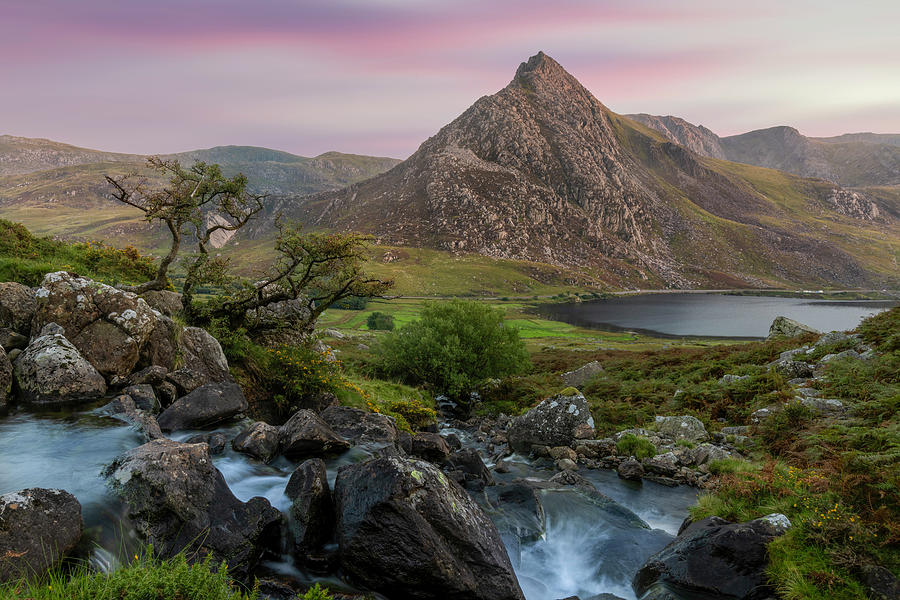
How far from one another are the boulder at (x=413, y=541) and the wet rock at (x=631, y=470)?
39.2ft

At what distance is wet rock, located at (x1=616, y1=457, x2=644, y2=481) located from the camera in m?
20.7

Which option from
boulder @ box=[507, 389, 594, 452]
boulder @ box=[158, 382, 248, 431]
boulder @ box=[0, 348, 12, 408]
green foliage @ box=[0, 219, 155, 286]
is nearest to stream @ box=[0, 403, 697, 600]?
boulder @ box=[158, 382, 248, 431]

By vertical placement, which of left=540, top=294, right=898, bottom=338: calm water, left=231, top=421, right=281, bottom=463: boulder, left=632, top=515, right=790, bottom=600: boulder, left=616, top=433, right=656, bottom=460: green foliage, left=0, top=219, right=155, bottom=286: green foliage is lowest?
left=540, top=294, right=898, bottom=338: calm water

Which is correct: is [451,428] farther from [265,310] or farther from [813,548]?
[813,548]

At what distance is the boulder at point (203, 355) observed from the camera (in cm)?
1972

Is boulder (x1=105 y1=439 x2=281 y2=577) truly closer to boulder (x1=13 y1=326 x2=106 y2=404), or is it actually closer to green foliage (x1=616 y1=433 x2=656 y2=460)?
boulder (x1=13 y1=326 x2=106 y2=404)

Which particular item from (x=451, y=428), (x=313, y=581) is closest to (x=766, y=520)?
(x=313, y=581)

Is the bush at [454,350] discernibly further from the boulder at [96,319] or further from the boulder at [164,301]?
the boulder at [96,319]

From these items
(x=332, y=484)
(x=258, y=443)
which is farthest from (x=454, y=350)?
(x=332, y=484)

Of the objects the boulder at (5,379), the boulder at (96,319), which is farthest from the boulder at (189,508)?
the boulder at (96,319)

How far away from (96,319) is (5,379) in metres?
3.57

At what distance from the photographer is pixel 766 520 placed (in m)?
11.6

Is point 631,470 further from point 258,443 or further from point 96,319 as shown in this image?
point 96,319

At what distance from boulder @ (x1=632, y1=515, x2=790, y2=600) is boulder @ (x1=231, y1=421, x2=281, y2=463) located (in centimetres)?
1229
